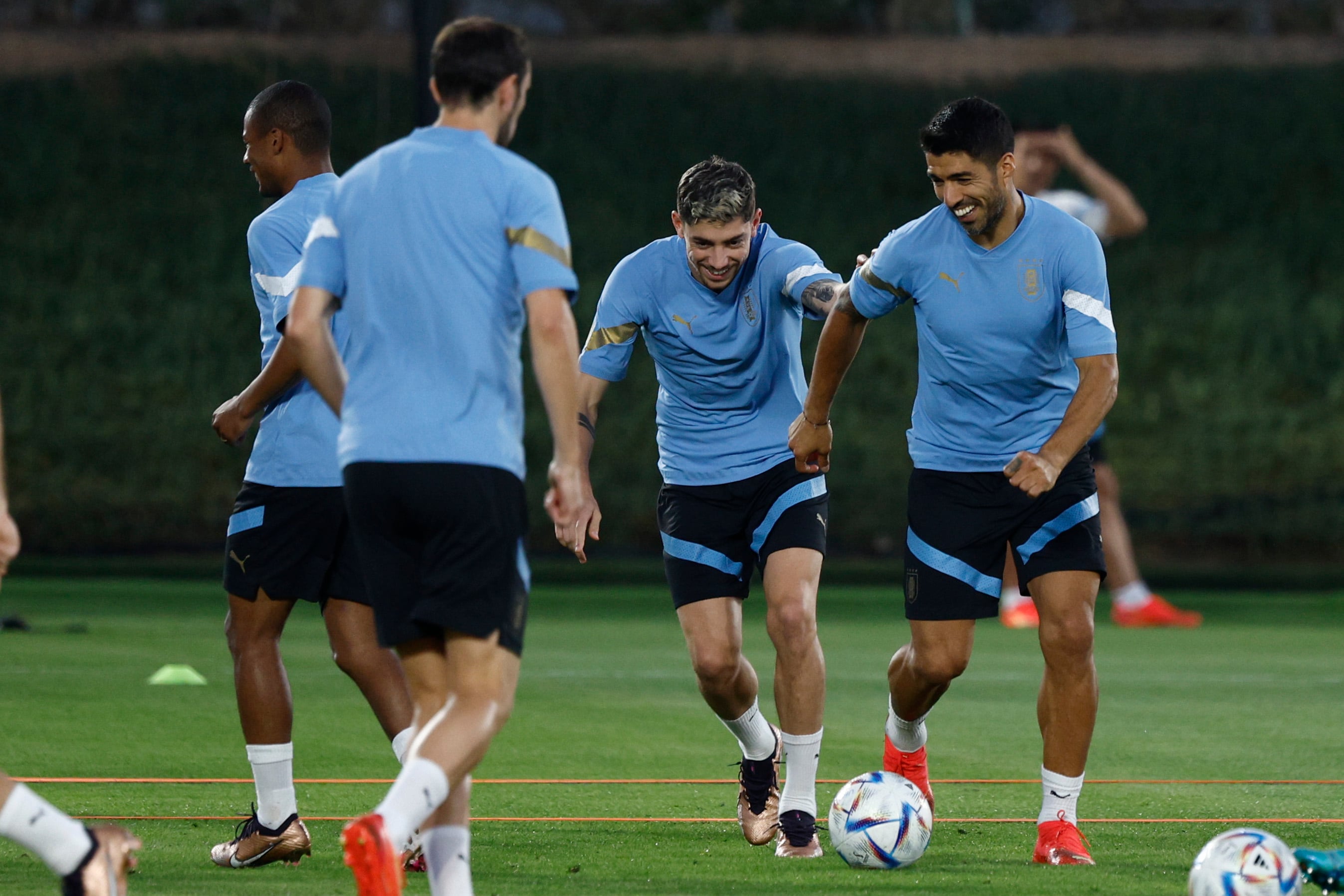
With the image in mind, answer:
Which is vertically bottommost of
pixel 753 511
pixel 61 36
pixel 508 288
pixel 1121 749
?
pixel 1121 749

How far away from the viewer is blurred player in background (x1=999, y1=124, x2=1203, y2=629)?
434 inches

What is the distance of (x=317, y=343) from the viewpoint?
4.22m

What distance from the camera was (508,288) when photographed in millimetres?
4223

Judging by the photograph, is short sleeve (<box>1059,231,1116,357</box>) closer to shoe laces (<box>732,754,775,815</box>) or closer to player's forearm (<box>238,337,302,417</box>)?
shoe laces (<box>732,754,775,815</box>)

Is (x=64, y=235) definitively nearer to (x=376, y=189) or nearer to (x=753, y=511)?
(x=753, y=511)

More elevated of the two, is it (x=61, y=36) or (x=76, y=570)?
(x=61, y=36)

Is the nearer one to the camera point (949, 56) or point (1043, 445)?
point (1043, 445)

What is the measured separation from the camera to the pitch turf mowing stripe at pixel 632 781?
6945 millimetres

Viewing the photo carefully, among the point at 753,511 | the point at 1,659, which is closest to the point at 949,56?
the point at 1,659

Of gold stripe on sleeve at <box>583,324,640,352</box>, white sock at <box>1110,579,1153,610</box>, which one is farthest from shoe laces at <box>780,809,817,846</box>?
white sock at <box>1110,579,1153,610</box>

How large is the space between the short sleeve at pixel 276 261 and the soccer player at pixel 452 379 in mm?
1235

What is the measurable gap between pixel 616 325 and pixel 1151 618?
8873mm

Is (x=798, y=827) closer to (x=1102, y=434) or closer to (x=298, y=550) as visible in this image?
(x=298, y=550)

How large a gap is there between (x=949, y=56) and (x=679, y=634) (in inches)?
541
